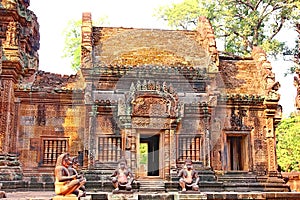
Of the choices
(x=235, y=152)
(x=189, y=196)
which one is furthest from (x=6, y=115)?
(x=235, y=152)

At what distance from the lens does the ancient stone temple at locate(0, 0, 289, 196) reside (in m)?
13.8

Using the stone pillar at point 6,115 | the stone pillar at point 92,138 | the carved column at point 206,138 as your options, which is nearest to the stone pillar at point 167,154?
the carved column at point 206,138

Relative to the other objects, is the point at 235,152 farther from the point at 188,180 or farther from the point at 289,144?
the point at 289,144

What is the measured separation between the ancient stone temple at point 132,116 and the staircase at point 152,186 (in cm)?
4

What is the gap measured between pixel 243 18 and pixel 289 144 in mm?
9102

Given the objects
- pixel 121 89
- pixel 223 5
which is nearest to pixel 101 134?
pixel 121 89

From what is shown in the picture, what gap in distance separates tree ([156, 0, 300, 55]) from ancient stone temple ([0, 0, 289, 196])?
9332 millimetres

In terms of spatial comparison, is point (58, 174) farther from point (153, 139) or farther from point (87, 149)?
point (153, 139)

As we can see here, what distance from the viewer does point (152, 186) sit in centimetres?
1354

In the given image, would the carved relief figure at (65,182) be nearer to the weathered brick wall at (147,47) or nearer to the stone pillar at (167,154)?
the stone pillar at (167,154)

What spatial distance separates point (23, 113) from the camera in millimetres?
14648

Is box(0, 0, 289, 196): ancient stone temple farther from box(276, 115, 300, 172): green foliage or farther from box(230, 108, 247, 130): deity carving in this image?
box(276, 115, 300, 172): green foliage

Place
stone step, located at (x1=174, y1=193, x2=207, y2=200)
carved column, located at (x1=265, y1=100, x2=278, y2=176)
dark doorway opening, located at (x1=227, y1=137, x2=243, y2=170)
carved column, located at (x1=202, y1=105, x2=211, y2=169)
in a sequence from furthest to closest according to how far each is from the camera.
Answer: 1. dark doorway opening, located at (x1=227, y1=137, x2=243, y2=170)
2. carved column, located at (x1=265, y1=100, x2=278, y2=176)
3. carved column, located at (x1=202, y1=105, x2=211, y2=169)
4. stone step, located at (x1=174, y1=193, x2=207, y2=200)

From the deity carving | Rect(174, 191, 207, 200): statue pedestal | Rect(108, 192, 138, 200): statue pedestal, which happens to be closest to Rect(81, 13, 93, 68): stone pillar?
the deity carving
